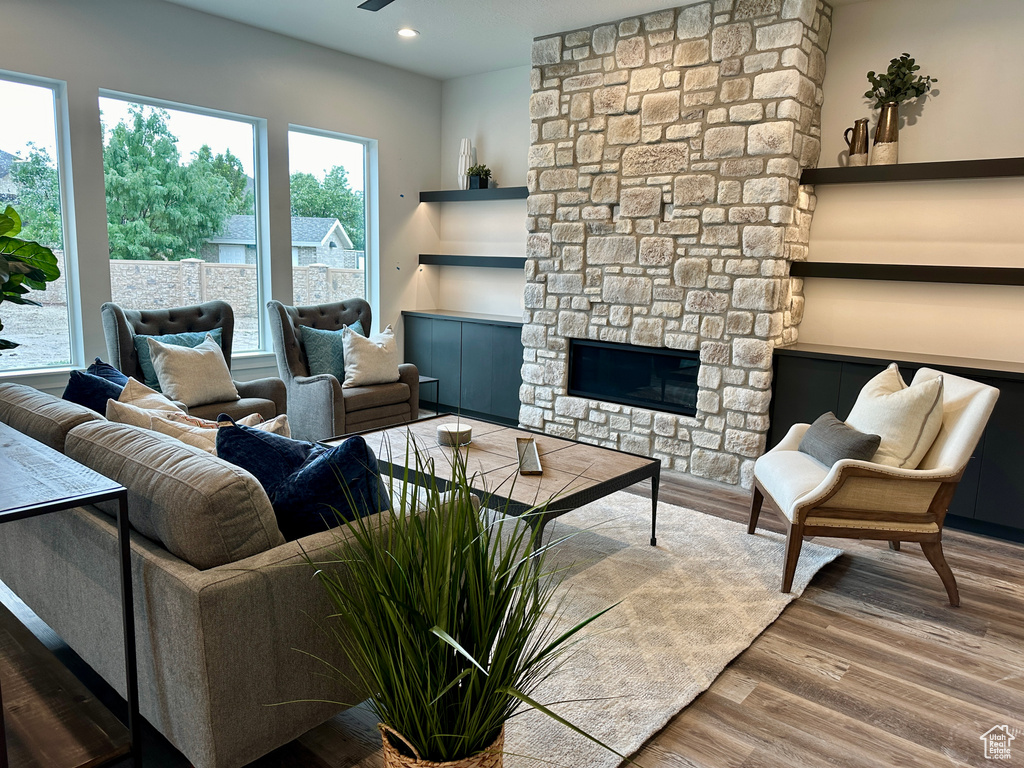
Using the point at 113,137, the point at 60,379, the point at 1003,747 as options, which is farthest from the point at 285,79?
Result: the point at 1003,747

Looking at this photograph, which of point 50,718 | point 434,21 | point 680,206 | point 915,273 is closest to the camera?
point 50,718

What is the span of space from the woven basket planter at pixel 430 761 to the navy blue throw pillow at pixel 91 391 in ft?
5.27

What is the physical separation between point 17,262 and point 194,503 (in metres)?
1.66

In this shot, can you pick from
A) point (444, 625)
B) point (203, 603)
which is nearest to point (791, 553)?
point (444, 625)

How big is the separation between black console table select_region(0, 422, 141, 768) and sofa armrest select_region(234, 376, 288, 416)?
8.16ft

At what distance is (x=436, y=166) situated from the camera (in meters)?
6.43

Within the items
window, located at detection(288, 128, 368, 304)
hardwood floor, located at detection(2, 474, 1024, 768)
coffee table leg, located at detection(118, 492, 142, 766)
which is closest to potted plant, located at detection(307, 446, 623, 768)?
coffee table leg, located at detection(118, 492, 142, 766)

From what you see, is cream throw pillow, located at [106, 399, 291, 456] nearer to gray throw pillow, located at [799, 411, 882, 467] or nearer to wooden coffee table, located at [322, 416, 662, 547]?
wooden coffee table, located at [322, 416, 662, 547]

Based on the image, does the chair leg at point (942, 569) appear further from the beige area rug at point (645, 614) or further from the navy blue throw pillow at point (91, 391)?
the navy blue throw pillow at point (91, 391)

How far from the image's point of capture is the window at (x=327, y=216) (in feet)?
18.0

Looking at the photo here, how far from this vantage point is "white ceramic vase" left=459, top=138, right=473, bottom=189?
5973 mm

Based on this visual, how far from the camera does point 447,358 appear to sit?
597 centimetres

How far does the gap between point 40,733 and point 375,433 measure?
76.9 inches

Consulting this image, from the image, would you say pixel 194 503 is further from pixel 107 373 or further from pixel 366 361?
pixel 366 361
